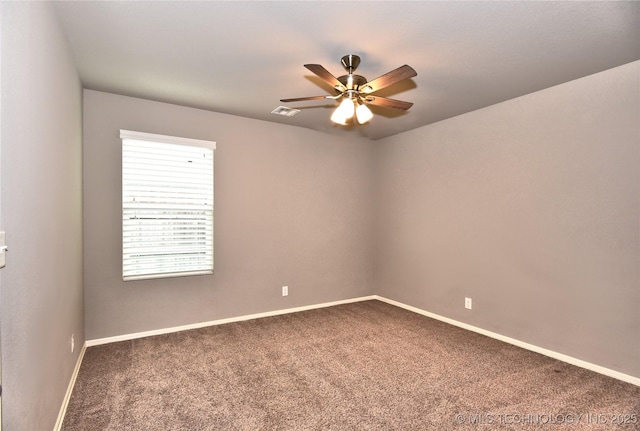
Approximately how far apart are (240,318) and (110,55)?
2984mm

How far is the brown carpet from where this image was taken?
212 cm

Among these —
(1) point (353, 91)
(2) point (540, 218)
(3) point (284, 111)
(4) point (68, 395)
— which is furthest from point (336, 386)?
(3) point (284, 111)

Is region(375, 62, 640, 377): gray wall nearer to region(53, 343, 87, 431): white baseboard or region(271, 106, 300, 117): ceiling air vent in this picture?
region(271, 106, 300, 117): ceiling air vent

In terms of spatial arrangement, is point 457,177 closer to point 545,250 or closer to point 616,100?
point 545,250

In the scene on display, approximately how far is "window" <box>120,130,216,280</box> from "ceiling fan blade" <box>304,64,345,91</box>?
1.97 meters

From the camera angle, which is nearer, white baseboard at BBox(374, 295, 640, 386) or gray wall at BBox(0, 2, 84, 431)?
gray wall at BBox(0, 2, 84, 431)

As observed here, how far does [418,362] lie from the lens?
2961 millimetres

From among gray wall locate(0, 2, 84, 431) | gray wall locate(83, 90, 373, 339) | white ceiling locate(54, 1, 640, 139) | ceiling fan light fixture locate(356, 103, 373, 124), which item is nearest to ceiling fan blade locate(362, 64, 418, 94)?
ceiling fan light fixture locate(356, 103, 373, 124)

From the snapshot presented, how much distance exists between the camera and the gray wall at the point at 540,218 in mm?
2689

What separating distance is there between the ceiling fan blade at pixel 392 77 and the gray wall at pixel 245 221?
207cm

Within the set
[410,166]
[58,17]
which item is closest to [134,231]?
[58,17]

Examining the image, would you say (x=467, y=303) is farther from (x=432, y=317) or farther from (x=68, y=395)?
(x=68, y=395)

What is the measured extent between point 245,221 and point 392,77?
8.40 feet

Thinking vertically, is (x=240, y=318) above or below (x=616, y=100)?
below
